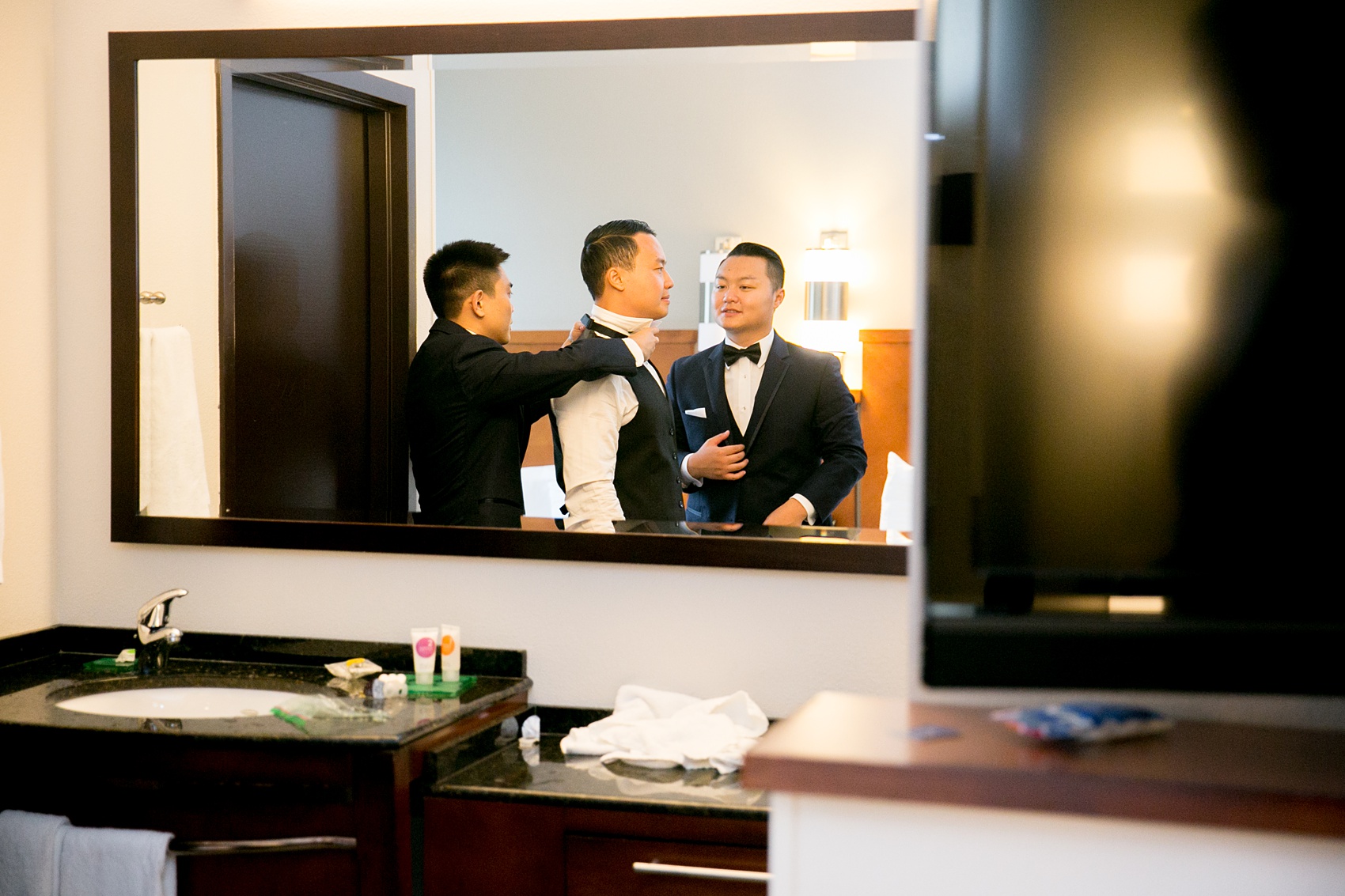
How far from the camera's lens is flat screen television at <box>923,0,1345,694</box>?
91 cm

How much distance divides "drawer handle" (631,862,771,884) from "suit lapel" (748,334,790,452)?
0.74m

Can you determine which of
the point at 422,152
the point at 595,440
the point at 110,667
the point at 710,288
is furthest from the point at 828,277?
the point at 110,667

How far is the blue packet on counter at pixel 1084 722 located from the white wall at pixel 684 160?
3.84 feet

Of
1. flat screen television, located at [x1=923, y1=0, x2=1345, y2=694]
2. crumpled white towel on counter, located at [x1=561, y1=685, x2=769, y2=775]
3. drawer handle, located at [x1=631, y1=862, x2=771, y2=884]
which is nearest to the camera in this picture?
flat screen television, located at [x1=923, y1=0, x2=1345, y2=694]

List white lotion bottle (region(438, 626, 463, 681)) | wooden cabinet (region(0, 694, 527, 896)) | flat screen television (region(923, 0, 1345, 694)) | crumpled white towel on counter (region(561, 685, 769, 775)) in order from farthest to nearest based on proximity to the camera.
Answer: white lotion bottle (region(438, 626, 463, 681)), crumpled white towel on counter (region(561, 685, 769, 775)), wooden cabinet (region(0, 694, 527, 896)), flat screen television (region(923, 0, 1345, 694))

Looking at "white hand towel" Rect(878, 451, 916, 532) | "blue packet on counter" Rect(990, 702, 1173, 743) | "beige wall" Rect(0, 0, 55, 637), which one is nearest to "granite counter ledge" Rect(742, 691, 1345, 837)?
"blue packet on counter" Rect(990, 702, 1173, 743)

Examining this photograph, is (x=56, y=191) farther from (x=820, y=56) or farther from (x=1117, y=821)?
(x=1117, y=821)

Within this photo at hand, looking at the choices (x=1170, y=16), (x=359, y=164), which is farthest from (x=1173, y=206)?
(x=359, y=164)

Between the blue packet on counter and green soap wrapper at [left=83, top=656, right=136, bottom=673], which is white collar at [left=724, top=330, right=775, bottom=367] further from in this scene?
green soap wrapper at [left=83, top=656, right=136, bottom=673]

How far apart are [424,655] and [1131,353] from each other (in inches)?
60.0

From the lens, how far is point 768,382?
2.10 meters

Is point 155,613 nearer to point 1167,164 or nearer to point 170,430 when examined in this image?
point 170,430

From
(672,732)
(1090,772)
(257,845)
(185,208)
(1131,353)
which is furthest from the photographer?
(185,208)

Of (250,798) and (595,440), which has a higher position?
(595,440)
